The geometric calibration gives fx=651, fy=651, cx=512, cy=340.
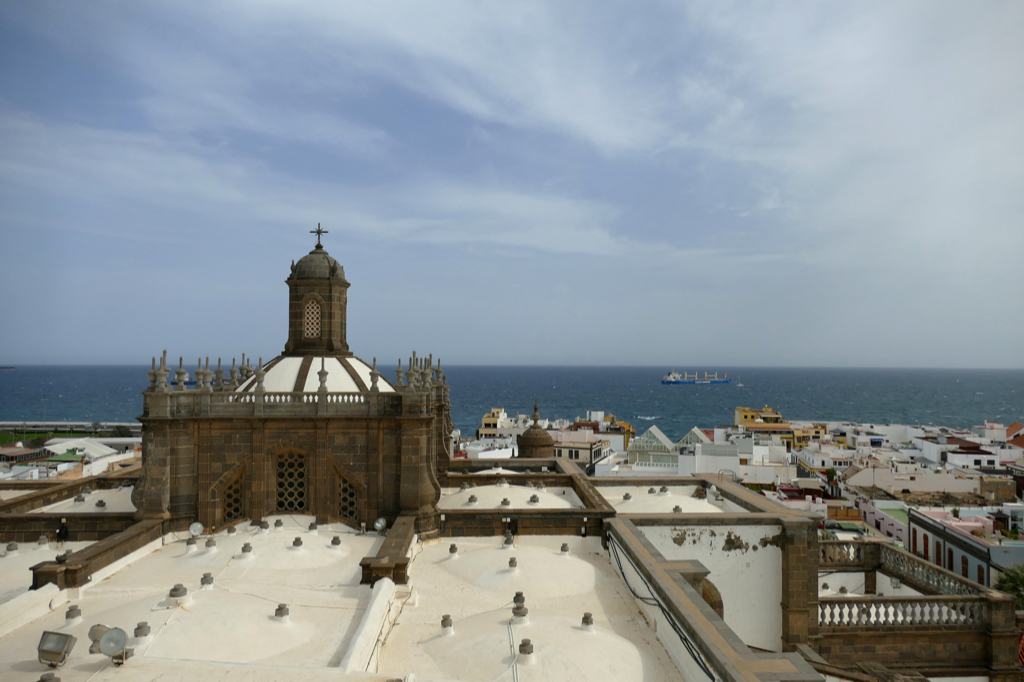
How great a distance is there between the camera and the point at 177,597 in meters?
12.6

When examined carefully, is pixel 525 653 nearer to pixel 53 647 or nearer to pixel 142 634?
pixel 142 634

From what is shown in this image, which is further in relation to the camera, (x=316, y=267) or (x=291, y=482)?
(x=316, y=267)

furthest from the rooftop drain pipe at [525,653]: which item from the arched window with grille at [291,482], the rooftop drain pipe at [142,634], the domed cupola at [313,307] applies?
the domed cupola at [313,307]

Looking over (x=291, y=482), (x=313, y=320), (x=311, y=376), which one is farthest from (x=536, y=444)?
(x=291, y=482)

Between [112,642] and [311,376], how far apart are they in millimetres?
12877

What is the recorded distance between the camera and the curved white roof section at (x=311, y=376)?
22094mm

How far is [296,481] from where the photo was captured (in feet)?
68.7

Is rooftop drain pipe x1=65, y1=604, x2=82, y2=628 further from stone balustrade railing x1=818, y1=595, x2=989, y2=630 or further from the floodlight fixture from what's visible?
stone balustrade railing x1=818, y1=595, x2=989, y2=630

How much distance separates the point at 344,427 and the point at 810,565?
1579 centimetres

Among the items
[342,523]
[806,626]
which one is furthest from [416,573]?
[806,626]

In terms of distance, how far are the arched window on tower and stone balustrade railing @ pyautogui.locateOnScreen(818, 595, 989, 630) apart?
1976 cm

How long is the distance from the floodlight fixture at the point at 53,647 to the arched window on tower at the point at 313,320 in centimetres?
1486

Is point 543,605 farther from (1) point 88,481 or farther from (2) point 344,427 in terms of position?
(1) point 88,481

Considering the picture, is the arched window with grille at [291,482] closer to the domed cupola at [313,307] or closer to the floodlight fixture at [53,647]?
the domed cupola at [313,307]
